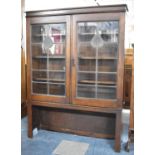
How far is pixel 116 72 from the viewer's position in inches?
88.7

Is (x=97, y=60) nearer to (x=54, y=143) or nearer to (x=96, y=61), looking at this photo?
(x=96, y=61)

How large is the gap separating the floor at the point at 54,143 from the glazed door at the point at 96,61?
1.83 feet

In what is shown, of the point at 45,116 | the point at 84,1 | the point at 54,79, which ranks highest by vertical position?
the point at 84,1

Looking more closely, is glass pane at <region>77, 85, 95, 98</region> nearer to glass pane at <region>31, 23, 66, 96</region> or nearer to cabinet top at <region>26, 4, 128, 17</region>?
glass pane at <region>31, 23, 66, 96</region>

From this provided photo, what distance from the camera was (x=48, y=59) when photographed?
260 cm

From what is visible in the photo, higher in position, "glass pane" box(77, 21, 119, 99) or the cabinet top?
the cabinet top

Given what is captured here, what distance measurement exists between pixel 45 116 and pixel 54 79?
0.67 metres

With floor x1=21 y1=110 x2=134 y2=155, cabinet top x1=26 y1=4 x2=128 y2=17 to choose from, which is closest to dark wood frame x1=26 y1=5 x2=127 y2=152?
cabinet top x1=26 y1=4 x2=128 y2=17

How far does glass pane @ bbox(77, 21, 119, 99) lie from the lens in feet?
7.50

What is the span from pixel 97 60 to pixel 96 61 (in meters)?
0.02

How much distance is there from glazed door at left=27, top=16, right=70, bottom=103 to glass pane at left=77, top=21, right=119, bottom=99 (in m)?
0.19
